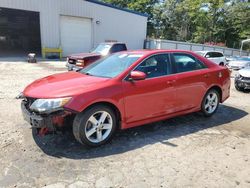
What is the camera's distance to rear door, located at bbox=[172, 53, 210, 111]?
4.75 meters

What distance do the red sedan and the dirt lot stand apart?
0.32 meters

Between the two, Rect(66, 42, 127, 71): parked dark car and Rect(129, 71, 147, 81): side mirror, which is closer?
Rect(129, 71, 147, 81): side mirror

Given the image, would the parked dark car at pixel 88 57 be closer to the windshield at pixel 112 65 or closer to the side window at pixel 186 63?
the windshield at pixel 112 65

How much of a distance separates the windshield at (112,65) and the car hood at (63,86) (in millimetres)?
243

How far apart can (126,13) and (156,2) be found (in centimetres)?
2341

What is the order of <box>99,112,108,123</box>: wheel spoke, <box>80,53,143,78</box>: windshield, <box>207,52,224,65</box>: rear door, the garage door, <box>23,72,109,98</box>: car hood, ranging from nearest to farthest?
<box>23,72,109,98</box>: car hood, <box>99,112,108,123</box>: wheel spoke, <box>80,53,143,78</box>: windshield, <box>207,52,224,65</box>: rear door, the garage door

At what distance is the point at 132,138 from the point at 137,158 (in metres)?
0.70

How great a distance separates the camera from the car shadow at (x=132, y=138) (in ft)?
12.2

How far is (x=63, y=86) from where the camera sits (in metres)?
3.81

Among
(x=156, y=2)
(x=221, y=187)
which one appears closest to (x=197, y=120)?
(x=221, y=187)

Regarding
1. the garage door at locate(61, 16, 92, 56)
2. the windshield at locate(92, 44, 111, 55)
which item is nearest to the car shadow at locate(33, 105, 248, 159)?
the windshield at locate(92, 44, 111, 55)

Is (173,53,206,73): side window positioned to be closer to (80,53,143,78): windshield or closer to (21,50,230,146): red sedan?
(21,50,230,146): red sedan

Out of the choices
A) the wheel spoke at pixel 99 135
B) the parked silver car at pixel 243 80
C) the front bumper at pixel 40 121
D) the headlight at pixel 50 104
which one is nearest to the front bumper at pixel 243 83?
the parked silver car at pixel 243 80

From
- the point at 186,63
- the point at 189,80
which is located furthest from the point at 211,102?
the point at 186,63
